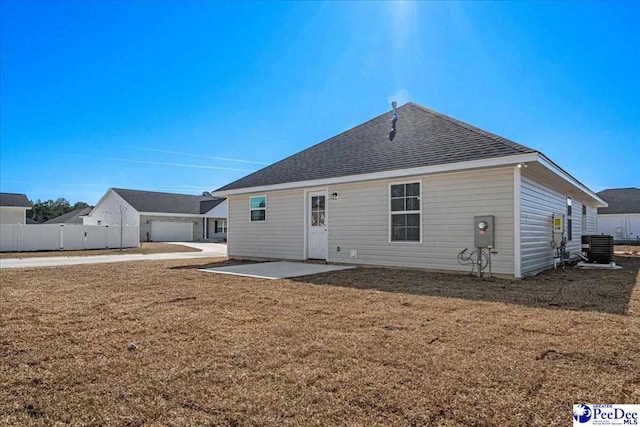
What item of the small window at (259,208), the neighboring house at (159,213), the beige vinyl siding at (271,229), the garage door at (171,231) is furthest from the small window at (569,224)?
the garage door at (171,231)

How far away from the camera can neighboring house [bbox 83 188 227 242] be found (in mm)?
29781

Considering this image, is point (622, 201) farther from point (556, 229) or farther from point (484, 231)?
point (484, 231)

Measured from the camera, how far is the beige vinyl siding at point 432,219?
765cm

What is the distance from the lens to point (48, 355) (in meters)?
3.07

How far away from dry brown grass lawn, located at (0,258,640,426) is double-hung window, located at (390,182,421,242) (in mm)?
3142

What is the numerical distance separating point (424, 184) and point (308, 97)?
21.3 feet

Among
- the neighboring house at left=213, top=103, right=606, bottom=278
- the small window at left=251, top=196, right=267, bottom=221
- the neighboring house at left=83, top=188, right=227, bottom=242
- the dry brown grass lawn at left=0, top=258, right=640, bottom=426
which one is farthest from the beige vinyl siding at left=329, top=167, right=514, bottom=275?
the neighboring house at left=83, top=188, right=227, bottom=242

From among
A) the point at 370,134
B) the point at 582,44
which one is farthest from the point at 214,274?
the point at 582,44

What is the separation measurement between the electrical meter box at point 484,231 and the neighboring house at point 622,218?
2973 centimetres

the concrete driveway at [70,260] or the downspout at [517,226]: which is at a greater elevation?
the downspout at [517,226]

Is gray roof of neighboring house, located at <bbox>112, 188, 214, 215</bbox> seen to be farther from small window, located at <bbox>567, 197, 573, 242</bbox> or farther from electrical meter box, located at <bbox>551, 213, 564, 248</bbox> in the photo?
electrical meter box, located at <bbox>551, 213, 564, 248</bbox>

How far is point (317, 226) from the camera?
11.0 meters

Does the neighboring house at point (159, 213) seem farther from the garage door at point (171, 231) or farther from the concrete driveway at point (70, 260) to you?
the concrete driveway at point (70, 260)

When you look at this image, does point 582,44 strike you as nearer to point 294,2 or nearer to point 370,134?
point 370,134
